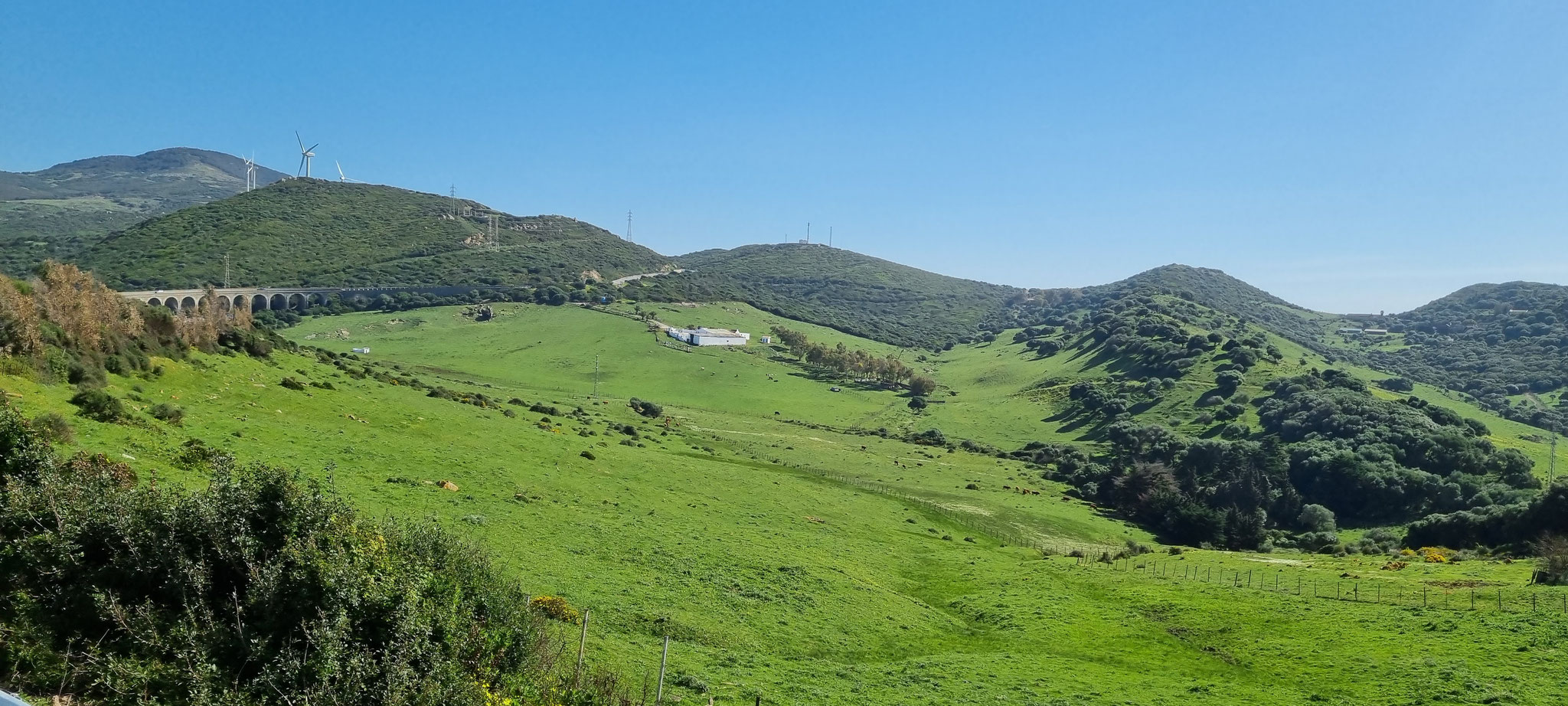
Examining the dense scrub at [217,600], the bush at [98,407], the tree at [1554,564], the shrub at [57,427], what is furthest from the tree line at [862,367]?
the dense scrub at [217,600]

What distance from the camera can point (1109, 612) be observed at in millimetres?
39500

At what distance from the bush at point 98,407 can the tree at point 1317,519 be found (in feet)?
323

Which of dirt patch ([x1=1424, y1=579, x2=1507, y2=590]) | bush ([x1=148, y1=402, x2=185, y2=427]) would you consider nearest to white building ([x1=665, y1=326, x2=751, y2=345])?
bush ([x1=148, y1=402, x2=185, y2=427])

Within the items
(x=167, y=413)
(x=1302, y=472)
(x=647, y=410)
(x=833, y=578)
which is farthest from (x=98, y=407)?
(x=1302, y=472)

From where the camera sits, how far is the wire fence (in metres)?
36.6

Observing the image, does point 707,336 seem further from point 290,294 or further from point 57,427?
point 57,427

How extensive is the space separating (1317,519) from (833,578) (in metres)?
72.0

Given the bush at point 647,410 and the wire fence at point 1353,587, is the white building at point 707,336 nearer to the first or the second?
the bush at point 647,410

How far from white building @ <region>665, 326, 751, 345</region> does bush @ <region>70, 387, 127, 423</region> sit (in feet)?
466

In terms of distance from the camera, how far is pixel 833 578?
38469 mm

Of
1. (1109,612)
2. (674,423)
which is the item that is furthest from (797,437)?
(1109,612)

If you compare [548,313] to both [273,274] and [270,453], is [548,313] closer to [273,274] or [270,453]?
[273,274]

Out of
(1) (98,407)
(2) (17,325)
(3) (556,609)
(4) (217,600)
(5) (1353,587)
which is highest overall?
(2) (17,325)

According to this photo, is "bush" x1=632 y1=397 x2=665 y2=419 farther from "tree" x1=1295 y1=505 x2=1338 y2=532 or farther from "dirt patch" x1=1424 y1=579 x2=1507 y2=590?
"dirt patch" x1=1424 y1=579 x2=1507 y2=590
